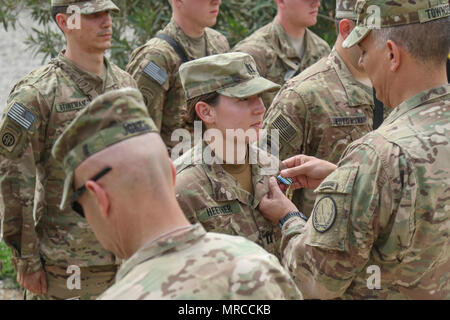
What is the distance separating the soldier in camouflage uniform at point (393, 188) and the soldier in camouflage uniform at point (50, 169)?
5.64ft

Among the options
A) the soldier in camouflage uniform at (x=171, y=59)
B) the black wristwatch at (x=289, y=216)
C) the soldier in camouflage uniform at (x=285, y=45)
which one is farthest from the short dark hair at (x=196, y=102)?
the soldier in camouflage uniform at (x=285, y=45)

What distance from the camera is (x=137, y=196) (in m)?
1.93

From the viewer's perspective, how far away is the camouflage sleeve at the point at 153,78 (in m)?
5.27

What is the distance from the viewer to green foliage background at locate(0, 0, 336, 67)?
7.50 m

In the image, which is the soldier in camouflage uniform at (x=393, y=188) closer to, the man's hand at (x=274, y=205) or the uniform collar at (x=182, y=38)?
the man's hand at (x=274, y=205)

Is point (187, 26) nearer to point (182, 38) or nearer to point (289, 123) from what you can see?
point (182, 38)

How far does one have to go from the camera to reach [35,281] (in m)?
4.12

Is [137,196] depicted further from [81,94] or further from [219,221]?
[81,94]

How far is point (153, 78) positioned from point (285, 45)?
1354 millimetres

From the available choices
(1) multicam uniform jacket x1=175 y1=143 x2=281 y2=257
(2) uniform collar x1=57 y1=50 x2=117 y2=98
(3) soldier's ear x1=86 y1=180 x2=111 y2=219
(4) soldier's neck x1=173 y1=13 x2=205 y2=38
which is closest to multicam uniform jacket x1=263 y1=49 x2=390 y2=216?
(1) multicam uniform jacket x1=175 y1=143 x2=281 y2=257

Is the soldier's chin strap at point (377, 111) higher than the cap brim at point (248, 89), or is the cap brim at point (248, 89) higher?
the cap brim at point (248, 89)

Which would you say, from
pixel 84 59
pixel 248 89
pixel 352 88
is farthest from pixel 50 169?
pixel 352 88

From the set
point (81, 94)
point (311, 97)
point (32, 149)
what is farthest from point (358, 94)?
point (32, 149)

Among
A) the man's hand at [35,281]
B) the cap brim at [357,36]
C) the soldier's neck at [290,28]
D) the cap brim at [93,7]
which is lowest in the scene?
the man's hand at [35,281]
